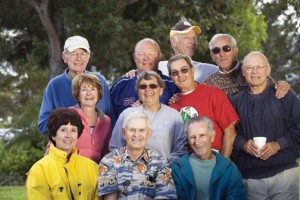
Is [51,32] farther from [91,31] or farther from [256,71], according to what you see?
[256,71]

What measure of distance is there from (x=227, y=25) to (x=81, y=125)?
1306cm

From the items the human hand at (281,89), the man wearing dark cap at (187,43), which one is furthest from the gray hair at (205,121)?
the man wearing dark cap at (187,43)

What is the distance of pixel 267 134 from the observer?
263 inches

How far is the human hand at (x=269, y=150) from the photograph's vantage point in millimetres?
6547

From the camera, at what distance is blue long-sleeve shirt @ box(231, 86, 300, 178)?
263 inches

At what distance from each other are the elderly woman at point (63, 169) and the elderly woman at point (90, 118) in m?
0.27

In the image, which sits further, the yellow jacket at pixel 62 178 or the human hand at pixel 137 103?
the human hand at pixel 137 103

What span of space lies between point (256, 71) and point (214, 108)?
53 centimetres

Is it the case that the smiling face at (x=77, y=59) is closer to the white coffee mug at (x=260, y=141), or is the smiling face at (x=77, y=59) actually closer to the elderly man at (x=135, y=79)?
the elderly man at (x=135, y=79)

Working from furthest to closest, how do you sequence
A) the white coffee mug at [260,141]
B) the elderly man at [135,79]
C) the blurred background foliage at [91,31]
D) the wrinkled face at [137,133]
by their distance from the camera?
the blurred background foliage at [91,31], the elderly man at [135,79], the white coffee mug at [260,141], the wrinkled face at [137,133]

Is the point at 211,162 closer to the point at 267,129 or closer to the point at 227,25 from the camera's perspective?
the point at 267,129

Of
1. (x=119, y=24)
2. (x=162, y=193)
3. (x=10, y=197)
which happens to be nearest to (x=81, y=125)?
(x=162, y=193)

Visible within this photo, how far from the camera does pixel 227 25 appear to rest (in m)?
19.1

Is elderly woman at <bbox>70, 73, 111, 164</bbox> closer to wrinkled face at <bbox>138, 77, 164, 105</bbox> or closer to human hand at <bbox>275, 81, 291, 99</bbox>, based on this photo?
wrinkled face at <bbox>138, 77, 164, 105</bbox>
